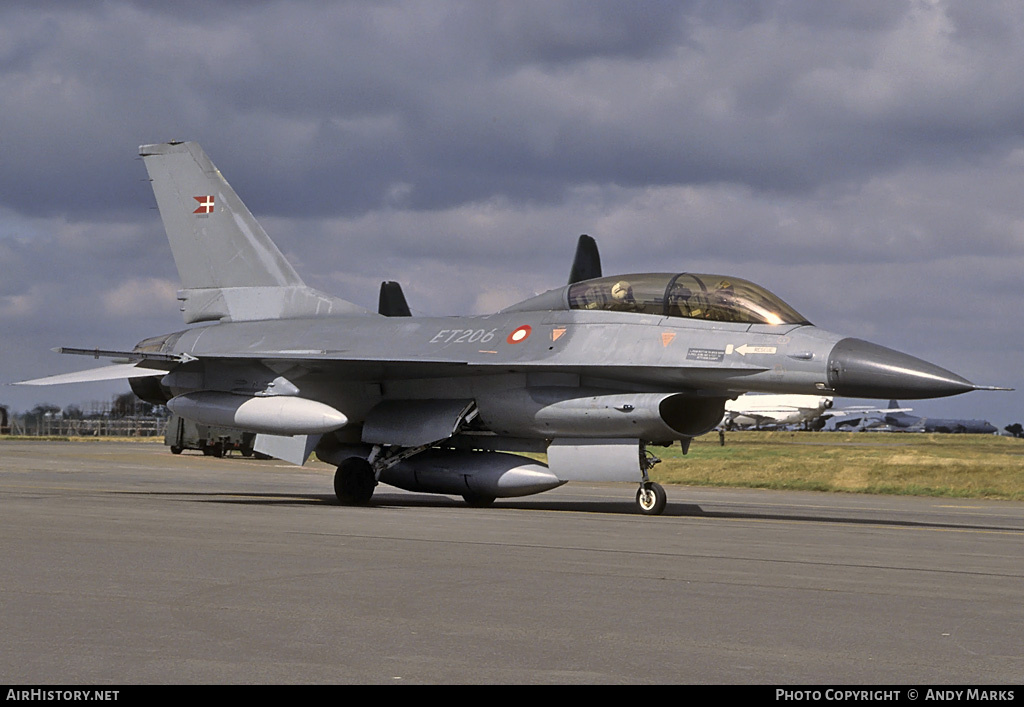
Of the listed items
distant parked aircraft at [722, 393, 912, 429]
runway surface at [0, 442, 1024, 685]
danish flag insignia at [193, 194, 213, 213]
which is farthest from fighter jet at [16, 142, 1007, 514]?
distant parked aircraft at [722, 393, 912, 429]

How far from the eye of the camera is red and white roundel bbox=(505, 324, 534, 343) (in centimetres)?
1667

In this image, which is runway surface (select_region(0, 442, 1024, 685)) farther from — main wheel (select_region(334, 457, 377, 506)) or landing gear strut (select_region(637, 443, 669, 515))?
main wheel (select_region(334, 457, 377, 506))

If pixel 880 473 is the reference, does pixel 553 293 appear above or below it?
above

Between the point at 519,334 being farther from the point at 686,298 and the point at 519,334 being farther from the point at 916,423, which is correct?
the point at 916,423

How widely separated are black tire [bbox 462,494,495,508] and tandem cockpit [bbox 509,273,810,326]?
118 inches

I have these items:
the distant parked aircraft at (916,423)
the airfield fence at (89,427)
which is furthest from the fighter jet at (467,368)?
the distant parked aircraft at (916,423)

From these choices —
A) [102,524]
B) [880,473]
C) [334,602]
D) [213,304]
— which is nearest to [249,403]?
[213,304]

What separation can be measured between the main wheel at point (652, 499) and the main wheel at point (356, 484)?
14.2 ft

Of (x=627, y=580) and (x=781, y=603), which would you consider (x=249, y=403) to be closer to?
(x=627, y=580)

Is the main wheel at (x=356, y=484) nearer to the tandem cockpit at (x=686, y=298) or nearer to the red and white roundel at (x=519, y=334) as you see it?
the red and white roundel at (x=519, y=334)

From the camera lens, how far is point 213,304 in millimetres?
20781

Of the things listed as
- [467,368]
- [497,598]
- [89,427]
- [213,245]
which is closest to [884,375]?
[467,368]

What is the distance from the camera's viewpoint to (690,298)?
1559 cm

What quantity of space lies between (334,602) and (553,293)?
10472 millimetres
